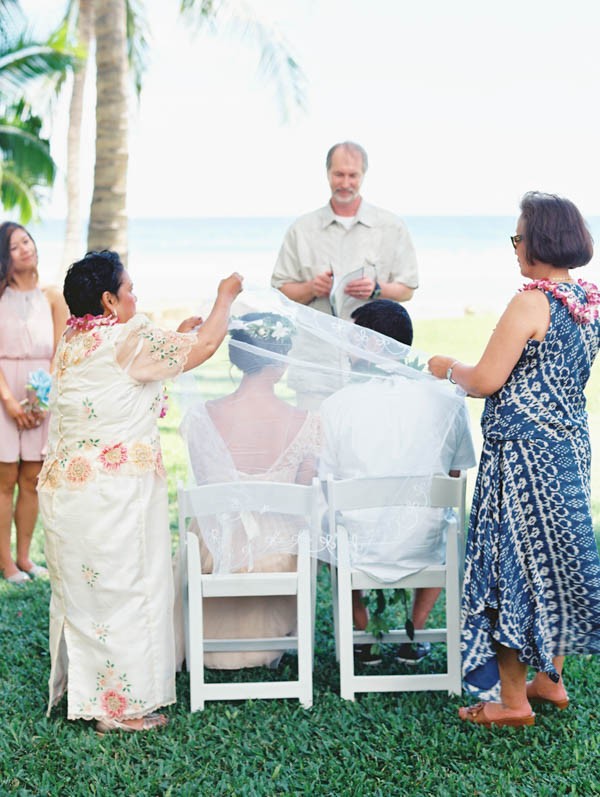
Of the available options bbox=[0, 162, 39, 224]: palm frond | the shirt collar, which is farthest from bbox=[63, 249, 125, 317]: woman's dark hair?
bbox=[0, 162, 39, 224]: palm frond

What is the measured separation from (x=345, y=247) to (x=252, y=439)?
6.31 ft

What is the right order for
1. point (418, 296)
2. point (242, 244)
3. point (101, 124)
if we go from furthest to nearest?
point (242, 244) < point (418, 296) < point (101, 124)

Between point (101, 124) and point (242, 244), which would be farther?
point (242, 244)

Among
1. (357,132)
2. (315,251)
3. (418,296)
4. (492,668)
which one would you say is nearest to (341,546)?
(492,668)

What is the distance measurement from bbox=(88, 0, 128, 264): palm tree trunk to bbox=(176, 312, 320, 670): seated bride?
246 inches

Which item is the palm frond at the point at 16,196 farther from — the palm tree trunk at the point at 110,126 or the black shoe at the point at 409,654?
the black shoe at the point at 409,654

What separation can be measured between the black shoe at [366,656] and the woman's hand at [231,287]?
1669mm

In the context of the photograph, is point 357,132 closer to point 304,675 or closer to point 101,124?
point 101,124

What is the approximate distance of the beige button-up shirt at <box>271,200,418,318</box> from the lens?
568 cm

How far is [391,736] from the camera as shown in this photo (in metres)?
3.83

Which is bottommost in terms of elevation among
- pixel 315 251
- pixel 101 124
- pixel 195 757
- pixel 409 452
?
pixel 195 757

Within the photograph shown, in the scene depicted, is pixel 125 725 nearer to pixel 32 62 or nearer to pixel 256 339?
pixel 256 339

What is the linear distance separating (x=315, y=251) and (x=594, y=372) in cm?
847

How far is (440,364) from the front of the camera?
3.98 metres
